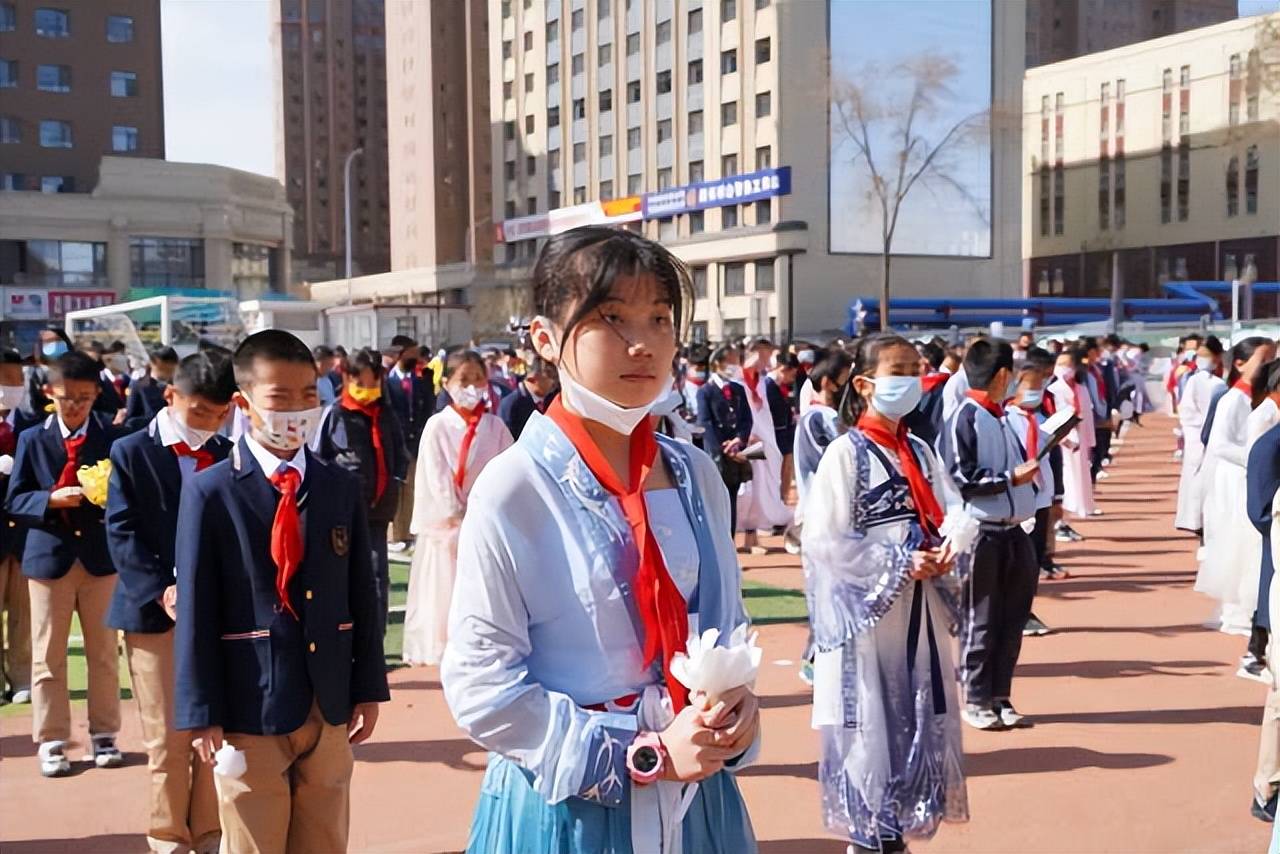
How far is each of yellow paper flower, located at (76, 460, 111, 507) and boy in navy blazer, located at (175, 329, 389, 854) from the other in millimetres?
2265

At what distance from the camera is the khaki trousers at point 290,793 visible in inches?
167

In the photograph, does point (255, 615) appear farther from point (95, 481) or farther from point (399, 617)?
point (399, 617)

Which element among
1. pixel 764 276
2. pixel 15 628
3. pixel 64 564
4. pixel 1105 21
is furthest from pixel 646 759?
pixel 1105 21

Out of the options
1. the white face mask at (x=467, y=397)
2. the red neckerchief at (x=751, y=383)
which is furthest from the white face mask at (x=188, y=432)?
the red neckerchief at (x=751, y=383)

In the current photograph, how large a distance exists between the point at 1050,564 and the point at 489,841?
34.7 ft

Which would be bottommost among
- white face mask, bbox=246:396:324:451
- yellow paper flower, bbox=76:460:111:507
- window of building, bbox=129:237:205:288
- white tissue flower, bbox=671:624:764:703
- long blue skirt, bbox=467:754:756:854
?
long blue skirt, bbox=467:754:756:854

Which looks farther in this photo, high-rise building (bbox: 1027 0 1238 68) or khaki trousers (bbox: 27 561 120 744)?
high-rise building (bbox: 1027 0 1238 68)

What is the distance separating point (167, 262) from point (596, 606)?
64.1 meters

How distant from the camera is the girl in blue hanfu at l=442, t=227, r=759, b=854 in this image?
2.43m

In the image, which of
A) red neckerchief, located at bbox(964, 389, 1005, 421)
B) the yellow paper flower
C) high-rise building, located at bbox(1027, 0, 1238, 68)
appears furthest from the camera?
high-rise building, located at bbox(1027, 0, 1238, 68)

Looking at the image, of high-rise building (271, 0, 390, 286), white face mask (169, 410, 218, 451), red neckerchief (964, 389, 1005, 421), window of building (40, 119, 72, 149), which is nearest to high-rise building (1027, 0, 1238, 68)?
window of building (40, 119, 72, 149)

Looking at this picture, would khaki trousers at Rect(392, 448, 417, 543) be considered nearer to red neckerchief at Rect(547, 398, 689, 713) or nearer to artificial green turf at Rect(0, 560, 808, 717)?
artificial green turf at Rect(0, 560, 808, 717)

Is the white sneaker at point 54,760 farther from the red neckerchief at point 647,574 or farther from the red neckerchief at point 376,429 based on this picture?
the red neckerchief at point 647,574

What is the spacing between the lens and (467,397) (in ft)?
29.7
